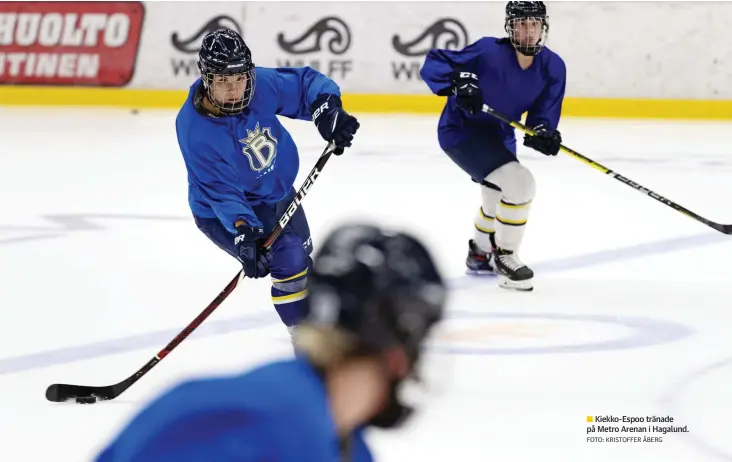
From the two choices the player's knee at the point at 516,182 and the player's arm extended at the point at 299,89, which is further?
the player's knee at the point at 516,182

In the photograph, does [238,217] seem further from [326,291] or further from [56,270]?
[326,291]

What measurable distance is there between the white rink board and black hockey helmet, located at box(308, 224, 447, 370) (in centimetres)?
757

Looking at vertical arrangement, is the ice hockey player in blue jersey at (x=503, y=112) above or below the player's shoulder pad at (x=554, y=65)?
below

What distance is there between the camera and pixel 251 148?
3.25 meters

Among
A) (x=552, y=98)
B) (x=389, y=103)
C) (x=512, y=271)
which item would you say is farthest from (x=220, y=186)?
(x=389, y=103)

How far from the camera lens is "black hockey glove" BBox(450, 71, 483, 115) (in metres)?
4.26

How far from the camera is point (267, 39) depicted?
8.77 meters

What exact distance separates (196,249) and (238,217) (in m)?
1.88

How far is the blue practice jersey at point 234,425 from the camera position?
3.06 ft

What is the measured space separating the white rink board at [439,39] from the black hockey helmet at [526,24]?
4.14 meters

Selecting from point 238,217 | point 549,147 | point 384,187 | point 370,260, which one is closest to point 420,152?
point 384,187

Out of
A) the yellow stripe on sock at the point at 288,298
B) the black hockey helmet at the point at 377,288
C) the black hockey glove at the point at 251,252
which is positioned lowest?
the yellow stripe on sock at the point at 288,298

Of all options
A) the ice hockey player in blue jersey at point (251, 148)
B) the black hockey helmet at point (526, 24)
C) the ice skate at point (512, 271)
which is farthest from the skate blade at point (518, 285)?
the ice hockey player in blue jersey at point (251, 148)

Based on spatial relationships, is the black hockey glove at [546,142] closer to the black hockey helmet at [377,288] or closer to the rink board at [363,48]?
the black hockey helmet at [377,288]
